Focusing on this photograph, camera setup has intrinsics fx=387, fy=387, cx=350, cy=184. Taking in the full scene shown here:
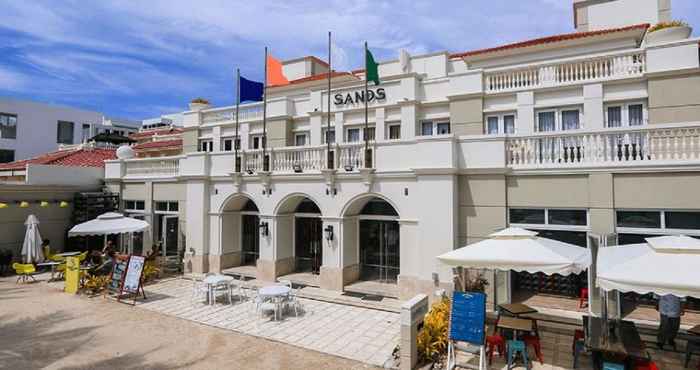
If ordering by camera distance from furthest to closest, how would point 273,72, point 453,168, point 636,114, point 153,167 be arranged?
point 273,72 → point 153,167 → point 636,114 → point 453,168

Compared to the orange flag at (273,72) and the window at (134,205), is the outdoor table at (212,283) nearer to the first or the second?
the window at (134,205)

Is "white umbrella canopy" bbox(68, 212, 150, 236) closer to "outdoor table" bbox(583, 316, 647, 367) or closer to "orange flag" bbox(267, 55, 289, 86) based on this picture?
"orange flag" bbox(267, 55, 289, 86)

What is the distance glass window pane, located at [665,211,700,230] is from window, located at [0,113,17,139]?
170 ft

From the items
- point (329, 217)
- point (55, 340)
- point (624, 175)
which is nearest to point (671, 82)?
point (624, 175)

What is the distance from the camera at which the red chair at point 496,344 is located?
Result: 8602 millimetres

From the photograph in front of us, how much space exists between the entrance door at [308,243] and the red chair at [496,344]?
972 centimetres

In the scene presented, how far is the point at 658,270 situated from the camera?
6.52 metres

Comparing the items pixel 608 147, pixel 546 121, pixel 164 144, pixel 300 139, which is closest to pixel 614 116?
pixel 546 121

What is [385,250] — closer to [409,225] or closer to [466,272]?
[409,225]

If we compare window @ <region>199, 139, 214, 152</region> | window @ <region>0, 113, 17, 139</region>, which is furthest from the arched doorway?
window @ <region>0, 113, 17, 139</region>

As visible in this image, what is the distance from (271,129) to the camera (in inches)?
835

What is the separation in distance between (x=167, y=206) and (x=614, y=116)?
20.7 metres

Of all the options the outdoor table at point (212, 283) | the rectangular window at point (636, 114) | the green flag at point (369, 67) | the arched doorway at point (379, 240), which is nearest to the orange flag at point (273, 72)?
the green flag at point (369, 67)

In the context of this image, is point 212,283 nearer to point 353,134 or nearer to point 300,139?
point 353,134
